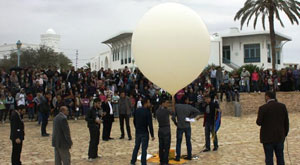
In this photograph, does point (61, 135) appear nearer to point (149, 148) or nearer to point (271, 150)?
point (149, 148)

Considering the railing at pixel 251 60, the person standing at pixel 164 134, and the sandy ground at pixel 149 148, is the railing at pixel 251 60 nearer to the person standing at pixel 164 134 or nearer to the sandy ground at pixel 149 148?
the sandy ground at pixel 149 148

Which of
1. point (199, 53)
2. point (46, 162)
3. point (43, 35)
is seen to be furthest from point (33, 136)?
point (43, 35)

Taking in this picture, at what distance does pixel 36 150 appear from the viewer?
10492mm

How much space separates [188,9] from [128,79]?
12.3 m

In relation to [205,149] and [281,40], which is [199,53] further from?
[281,40]

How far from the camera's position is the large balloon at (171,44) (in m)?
7.44

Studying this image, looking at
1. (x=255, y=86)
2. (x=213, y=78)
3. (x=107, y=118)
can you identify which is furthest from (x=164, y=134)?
A: (x=255, y=86)

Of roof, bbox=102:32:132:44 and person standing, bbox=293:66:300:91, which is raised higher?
roof, bbox=102:32:132:44

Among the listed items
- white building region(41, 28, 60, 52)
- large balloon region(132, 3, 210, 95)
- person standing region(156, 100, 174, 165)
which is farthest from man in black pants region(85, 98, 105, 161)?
white building region(41, 28, 60, 52)

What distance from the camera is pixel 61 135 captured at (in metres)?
7.12

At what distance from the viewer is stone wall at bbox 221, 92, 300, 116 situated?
21.0 metres

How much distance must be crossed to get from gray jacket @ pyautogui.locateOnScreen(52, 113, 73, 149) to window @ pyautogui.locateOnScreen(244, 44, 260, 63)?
3590cm

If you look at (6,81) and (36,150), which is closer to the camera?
(36,150)

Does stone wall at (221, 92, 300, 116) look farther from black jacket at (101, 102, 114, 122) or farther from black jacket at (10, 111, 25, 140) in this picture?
black jacket at (10, 111, 25, 140)
